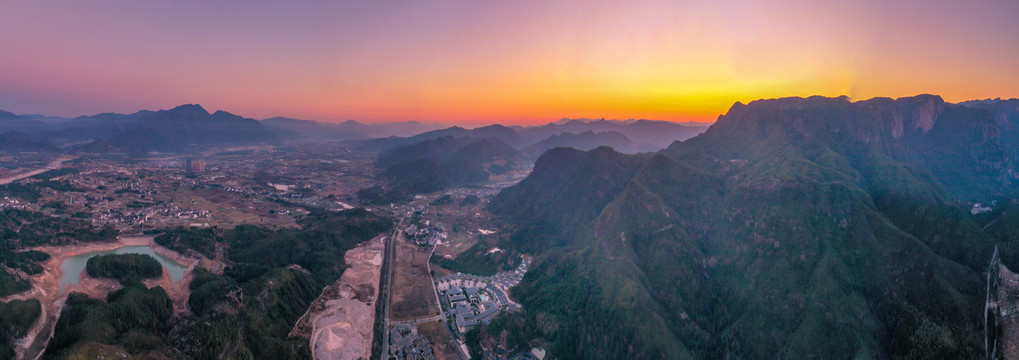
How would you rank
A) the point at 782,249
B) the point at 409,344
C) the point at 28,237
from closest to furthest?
the point at 409,344 < the point at 782,249 < the point at 28,237

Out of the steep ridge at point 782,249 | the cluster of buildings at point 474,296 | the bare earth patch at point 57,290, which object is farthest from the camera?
the cluster of buildings at point 474,296

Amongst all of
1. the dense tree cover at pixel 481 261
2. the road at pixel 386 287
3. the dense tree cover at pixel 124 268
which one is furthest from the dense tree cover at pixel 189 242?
the dense tree cover at pixel 481 261

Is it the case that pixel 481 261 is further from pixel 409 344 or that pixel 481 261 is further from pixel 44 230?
pixel 44 230

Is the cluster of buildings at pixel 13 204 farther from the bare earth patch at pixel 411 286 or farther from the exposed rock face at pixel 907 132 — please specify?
the exposed rock face at pixel 907 132

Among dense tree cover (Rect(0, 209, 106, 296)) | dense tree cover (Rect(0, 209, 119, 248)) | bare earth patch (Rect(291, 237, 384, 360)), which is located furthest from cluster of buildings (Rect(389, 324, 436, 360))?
dense tree cover (Rect(0, 209, 119, 248))

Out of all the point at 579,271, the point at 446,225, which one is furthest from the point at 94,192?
the point at 579,271

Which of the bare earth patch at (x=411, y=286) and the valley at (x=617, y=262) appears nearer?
the valley at (x=617, y=262)

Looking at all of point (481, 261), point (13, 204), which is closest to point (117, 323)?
point (481, 261)
